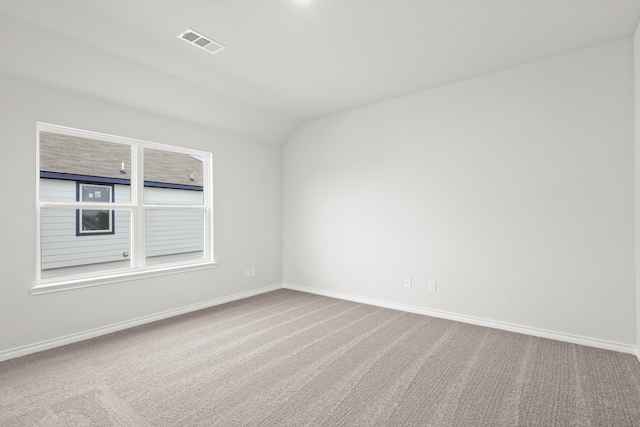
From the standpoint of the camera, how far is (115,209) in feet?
11.7

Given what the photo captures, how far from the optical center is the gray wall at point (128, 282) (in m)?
2.79

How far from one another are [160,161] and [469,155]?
380 centimetres

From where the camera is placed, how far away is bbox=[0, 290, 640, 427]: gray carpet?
195cm

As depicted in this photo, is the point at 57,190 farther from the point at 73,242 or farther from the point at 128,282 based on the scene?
the point at 128,282

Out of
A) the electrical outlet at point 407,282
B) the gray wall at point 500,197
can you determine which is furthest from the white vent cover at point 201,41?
the electrical outlet at point 407,282

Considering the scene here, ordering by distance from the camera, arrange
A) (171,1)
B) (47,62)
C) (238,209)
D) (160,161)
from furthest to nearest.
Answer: (238,209) → (160,161) → (47,62) → (171,1)

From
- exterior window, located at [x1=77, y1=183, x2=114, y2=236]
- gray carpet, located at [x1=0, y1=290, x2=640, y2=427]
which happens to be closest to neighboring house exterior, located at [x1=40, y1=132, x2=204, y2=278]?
exterior window, located at [x1=77, y1=183, x2=114, y2=236]

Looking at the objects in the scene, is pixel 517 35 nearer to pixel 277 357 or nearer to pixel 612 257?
pixel 612 257

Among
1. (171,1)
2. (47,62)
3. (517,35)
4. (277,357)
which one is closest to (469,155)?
(517,35)

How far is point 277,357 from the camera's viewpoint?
2.78 meters

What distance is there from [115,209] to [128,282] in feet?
2.75

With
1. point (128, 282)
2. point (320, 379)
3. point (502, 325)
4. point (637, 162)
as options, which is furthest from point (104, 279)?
point (637, 162)

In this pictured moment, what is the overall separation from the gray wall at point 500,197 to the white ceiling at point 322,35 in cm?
39

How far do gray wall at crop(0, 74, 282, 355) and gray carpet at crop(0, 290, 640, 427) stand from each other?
310 millimetres
